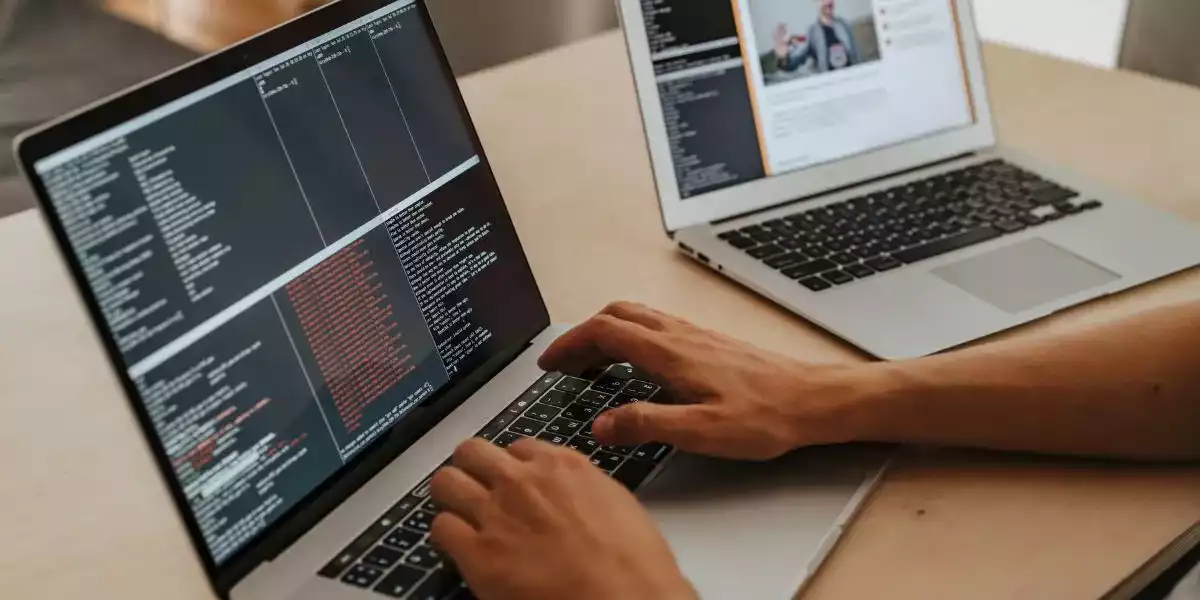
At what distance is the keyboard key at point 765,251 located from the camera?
3.10 ft

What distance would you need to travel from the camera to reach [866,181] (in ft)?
3.46

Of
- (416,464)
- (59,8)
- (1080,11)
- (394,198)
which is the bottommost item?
(1080,11)

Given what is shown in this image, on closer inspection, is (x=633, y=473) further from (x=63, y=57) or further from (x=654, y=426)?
(x=63, y=57)

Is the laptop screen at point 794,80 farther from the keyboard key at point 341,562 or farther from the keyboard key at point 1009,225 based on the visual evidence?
the keyboard key at point 341,562

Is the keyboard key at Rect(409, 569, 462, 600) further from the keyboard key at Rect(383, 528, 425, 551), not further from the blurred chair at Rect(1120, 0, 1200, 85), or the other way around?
the blurred chair at Rect(1120, 0, 1200, 85)

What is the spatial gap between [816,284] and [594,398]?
0.25 m

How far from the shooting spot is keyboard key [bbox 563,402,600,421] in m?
0.73

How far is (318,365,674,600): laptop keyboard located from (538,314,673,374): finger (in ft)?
0.04

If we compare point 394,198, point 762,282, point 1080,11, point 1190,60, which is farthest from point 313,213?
point 1080,11

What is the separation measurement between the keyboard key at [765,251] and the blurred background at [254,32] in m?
0.66

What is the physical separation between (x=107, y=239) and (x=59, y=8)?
6.01 ft

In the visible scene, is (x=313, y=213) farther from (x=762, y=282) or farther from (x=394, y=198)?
(x=762, y=282)

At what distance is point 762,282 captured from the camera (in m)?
0.90

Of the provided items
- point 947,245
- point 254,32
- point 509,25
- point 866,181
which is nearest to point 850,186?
point 866,181
